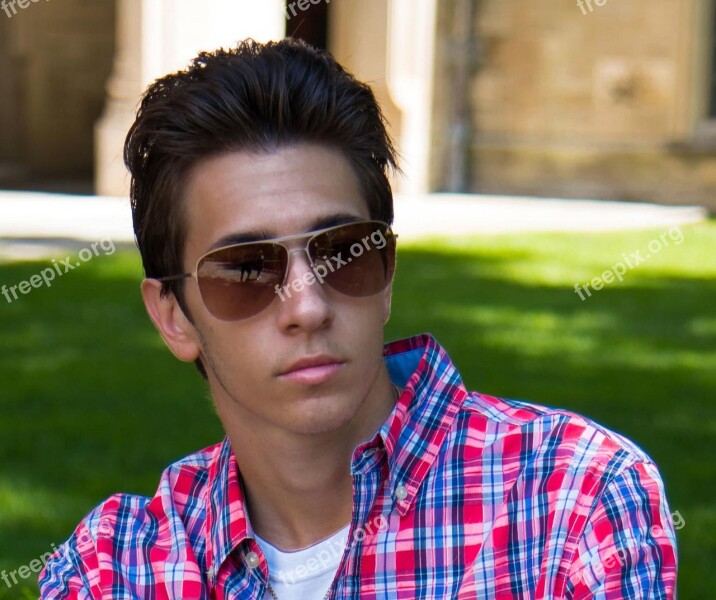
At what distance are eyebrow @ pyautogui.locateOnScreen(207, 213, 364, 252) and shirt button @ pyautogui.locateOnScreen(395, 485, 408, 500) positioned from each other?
1.37ft

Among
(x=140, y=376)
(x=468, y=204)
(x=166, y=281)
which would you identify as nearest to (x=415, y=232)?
(x=468, y=204)

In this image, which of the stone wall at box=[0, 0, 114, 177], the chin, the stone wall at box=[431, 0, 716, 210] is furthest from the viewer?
the stone wall at box=[0, 0, 114, 177]

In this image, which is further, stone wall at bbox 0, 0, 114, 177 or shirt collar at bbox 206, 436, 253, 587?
stone wall at bbox 0, 0, 114, 177

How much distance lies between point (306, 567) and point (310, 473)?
15cm

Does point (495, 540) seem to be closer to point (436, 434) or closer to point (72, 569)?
point (436, 434)

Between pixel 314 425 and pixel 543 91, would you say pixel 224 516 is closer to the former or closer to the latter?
pixel 314 425

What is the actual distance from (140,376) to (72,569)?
5.12 meters

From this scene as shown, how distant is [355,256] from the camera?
211 centimetres

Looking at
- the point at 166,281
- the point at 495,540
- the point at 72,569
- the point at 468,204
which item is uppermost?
the point at 166,281

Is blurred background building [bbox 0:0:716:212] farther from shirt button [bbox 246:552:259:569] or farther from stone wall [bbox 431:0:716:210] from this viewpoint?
shirt button [bbox 246:552:259:569]

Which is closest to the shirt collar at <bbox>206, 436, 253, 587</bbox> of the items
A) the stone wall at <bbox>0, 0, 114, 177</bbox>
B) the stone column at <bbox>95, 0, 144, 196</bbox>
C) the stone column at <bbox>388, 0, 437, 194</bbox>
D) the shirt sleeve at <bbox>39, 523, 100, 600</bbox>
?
the shirt sleeve at <bbox>39, 523, 100, 600</bbox>

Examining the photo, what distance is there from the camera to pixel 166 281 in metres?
2.36

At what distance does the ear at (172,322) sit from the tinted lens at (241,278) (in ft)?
0.50

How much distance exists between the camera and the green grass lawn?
526cm
